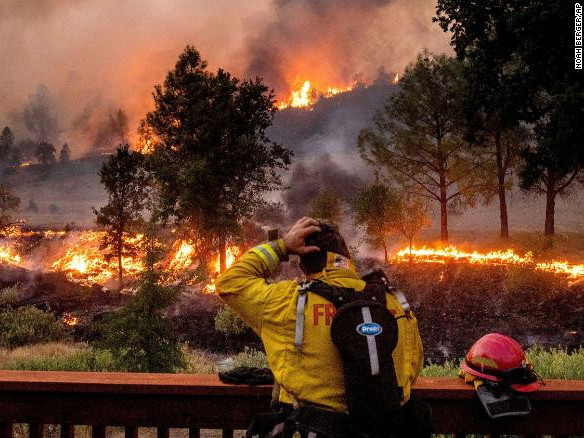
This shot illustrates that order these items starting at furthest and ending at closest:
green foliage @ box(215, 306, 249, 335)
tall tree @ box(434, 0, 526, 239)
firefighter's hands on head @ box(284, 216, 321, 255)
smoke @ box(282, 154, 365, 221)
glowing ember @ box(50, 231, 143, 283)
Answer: smoke @ box(282, 154, 365, 221), glowing ember @ box(50, 231, 143, 283), green foliage @ box(215, 306, 249, 335), tall tree @ box(434, 0, 526, 239), firefighter's hands on head @ box(284, 216, 321, 255)

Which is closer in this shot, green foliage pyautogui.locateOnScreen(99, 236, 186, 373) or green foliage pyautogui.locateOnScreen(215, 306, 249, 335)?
green foliage pyautogui.locateOnScreen(99, 236, 186, 373)

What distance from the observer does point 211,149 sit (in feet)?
106

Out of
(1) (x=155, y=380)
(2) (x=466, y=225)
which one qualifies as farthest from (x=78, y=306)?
(2) (x=466, y=225)

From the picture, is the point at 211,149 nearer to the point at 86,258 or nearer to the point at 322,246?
the point at 86,258

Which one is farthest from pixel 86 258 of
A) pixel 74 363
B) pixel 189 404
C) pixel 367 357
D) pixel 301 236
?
pixel 367 357

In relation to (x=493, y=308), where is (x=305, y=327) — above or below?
above

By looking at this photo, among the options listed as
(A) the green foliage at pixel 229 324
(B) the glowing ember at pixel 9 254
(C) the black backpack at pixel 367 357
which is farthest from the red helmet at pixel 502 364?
(B) the glowing ember at pixel 9 254

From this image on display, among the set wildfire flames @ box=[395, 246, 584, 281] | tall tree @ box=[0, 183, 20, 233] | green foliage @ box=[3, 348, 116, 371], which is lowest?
green foliage @ box=[3, 348, 116, 371]

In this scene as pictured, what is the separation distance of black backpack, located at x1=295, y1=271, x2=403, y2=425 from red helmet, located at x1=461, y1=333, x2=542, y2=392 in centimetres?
81

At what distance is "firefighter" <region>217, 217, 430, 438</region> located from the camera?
2.18m

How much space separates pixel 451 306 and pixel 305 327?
20906 millimetres

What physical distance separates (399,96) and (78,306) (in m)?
24.2

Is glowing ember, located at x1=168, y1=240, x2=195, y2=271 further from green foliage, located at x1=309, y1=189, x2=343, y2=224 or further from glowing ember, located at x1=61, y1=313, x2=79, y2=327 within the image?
glowing ember, located at x1=61, y1=313, x2=79, y2=327

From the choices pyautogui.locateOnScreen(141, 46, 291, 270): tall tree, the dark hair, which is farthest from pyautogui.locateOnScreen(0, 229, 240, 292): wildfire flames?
the dark hair
